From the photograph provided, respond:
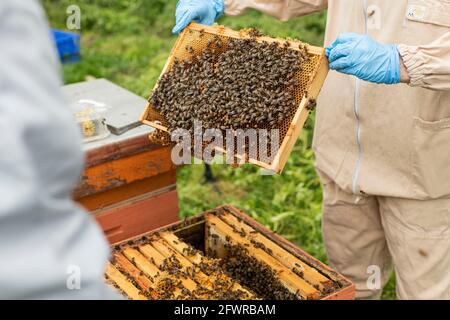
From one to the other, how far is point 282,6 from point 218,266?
71.6 inches

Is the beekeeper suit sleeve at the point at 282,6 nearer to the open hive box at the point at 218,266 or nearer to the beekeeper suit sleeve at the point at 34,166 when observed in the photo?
the open hive box at the point at 218,266

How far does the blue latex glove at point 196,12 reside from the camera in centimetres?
351

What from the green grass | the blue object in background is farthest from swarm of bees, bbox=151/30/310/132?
the blue object in background

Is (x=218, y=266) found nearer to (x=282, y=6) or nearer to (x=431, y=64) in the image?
(x=431, y=64)

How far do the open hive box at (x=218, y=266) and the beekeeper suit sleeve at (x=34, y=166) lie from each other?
1.69m

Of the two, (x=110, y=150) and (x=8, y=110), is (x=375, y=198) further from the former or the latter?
(x=8, y=110)

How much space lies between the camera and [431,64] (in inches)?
110

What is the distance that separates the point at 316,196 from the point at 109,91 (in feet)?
8.76

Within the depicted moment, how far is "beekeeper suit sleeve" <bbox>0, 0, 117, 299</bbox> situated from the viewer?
97 cm

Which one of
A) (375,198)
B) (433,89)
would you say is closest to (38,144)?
(433,89)

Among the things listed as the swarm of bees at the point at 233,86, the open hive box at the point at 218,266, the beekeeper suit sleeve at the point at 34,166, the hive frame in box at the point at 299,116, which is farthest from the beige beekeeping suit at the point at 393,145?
the beekeeper suit sleeve at the point at 34,166

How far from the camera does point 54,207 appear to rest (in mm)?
1048

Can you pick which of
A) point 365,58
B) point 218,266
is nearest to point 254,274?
point 218,266
